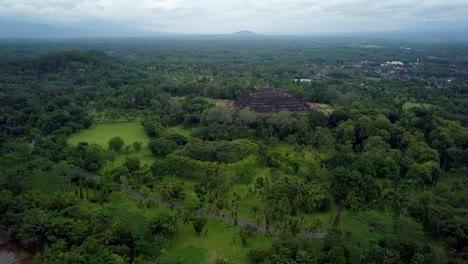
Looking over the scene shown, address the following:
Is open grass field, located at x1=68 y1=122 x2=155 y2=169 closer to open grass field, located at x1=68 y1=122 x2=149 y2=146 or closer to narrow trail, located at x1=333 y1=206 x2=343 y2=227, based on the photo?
open grass field, located at x1=68 y1=122 x2=149 y2=146

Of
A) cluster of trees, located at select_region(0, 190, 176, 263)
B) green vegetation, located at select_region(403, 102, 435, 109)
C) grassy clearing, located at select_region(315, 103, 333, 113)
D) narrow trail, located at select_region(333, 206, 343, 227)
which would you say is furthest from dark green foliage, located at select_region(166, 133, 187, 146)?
green vegetation, located at select_region(403, 102, 435, 109)

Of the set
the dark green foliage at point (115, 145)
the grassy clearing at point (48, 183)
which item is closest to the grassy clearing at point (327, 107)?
the dark green foliage at point (115, 145)

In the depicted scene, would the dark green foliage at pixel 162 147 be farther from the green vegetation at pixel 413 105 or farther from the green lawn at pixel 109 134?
the green vegetation at pixel 413 105

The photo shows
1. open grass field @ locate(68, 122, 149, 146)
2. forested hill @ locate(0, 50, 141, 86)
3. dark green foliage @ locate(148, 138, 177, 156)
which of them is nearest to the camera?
dark green foliage @ locate(148, 138, 177, 156)

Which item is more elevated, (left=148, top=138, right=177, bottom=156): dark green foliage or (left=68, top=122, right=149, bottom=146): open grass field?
(left=148, top=138, right=177, bottom=156): dark green foliage

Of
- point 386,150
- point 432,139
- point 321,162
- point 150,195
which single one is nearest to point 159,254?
point 150,195

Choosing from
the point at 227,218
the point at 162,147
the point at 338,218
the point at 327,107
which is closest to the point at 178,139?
the point at 162,147

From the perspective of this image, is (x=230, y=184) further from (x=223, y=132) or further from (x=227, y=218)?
(x=223, y=132)

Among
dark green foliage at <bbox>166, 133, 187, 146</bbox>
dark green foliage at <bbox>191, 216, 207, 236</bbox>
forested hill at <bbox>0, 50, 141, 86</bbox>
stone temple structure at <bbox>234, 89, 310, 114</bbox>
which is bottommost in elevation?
dark green foliage at <bbox>191, 216, 207, 236</bbox>
